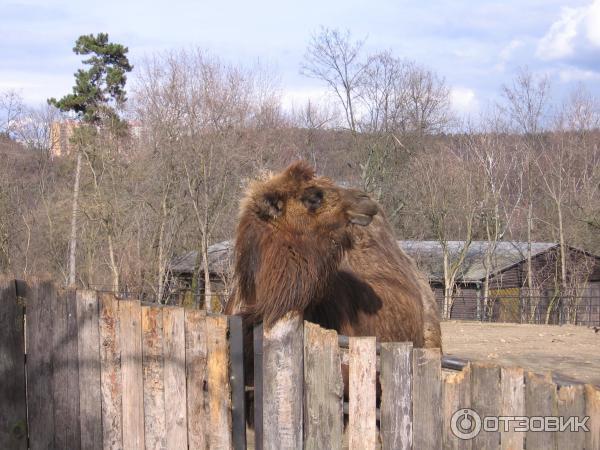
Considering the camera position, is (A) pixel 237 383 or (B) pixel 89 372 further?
(B) pixel 89 372

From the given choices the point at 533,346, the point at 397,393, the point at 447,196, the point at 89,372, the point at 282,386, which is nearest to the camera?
the point at 397,393

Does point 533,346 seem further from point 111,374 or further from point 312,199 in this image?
point 111,374

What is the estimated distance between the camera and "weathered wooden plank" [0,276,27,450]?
3.82m

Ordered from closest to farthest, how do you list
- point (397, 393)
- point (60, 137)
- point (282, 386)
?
point (397, 393)
point (282, 386)
point (60, 137)

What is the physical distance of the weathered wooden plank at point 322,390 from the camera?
3109mm

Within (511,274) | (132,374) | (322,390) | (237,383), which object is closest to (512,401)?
(322,390)

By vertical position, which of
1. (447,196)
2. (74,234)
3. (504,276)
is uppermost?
(447,196)

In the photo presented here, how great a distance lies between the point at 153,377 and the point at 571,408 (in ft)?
6.25

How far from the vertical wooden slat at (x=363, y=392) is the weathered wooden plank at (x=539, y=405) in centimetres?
62

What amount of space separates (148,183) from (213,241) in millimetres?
3661

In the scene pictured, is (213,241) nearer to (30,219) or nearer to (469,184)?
(30,219)

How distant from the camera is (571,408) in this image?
2.65m

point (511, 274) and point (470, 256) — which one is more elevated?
point (470, 256)

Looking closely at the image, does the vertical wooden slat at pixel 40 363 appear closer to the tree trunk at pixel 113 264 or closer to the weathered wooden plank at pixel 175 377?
the weathered wooden plank at pixel 175 377
